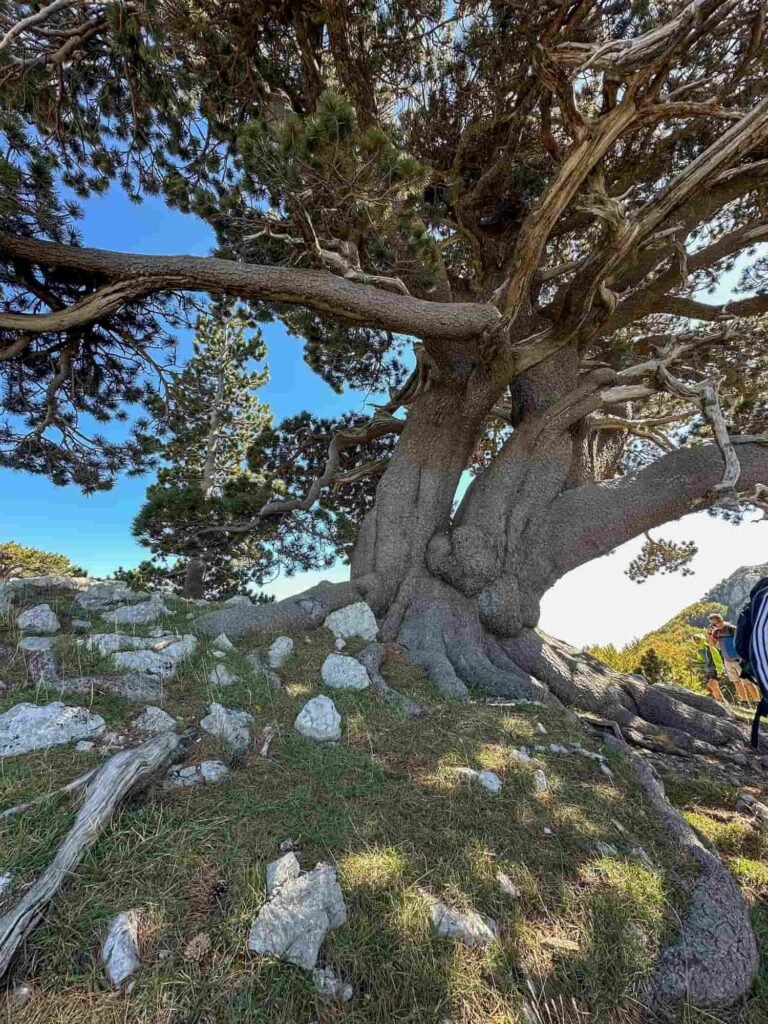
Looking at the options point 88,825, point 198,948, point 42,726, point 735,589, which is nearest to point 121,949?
point 198,948

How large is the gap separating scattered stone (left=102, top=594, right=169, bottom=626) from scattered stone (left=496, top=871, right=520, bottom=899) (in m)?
3.17

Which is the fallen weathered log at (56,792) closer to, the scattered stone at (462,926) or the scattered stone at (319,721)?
the scattered stone at (319,721)

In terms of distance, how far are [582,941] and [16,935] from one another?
188 cm

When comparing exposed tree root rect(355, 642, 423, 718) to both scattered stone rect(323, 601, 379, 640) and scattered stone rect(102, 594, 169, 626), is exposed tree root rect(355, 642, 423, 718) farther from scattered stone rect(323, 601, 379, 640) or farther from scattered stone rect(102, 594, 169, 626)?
scattered stone rect(102, 594, 169, 626)

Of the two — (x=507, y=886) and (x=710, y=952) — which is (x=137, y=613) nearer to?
(x=507, y=886)

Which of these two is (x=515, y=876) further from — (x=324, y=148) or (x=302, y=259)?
(x=302, y=259)

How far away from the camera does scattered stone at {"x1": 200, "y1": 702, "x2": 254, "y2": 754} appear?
2.40 m

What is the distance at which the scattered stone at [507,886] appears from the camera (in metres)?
1.69

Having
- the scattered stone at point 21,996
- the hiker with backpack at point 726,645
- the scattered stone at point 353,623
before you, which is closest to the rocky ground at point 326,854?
the scattered stone at point 21,996

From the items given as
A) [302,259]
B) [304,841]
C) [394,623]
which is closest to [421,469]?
[394,623]

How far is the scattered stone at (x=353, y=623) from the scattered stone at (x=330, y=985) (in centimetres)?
268

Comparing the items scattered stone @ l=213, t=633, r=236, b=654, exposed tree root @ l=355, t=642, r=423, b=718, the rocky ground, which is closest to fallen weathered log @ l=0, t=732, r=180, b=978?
the rocky ground

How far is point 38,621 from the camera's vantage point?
327cm

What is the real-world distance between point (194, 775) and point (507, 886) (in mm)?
1483
